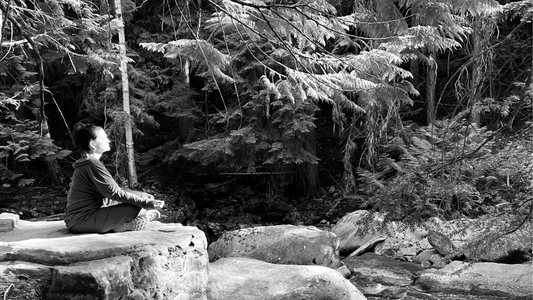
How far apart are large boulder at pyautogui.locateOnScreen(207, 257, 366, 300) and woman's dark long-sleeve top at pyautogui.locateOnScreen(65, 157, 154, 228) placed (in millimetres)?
1759

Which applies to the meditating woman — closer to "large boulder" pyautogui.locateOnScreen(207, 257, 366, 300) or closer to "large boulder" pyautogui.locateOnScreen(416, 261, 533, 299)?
"large boulder" pyautogui.locateOnScreen(207, 257, 366, 300)

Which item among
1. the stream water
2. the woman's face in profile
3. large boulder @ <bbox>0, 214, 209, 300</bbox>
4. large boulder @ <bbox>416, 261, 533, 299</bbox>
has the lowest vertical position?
the stream water

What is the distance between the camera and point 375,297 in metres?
7.80

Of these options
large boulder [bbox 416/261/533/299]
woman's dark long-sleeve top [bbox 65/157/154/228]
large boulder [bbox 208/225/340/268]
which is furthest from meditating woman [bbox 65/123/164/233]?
large boulder [bbox 416/261/533/299]

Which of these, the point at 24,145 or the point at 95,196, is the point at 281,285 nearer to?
the point at 95,196

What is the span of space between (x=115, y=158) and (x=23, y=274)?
10.4 m

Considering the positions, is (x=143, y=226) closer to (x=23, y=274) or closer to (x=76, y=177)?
(x=76, y=177)

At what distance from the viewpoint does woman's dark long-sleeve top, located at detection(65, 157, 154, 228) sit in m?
5.09

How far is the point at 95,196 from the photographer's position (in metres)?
5.29

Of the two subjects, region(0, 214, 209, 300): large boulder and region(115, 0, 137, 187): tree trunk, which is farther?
region(115, 0, 137, 187): tree trunk

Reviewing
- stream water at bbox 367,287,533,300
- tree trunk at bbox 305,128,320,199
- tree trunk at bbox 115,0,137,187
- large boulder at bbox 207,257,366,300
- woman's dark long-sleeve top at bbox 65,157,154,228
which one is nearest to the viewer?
woman's dark long-sleeve top at bbox 65,157,154,228

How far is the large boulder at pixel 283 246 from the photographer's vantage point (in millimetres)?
8359

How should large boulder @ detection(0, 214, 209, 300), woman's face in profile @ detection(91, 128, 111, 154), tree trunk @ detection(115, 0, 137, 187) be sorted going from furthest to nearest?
tree trunk @ detection(115, 0, 137, 187), woman's face in profile @ detection(91, 128, 111, 154), large boulder @ detection(0, 214, 209, 300)

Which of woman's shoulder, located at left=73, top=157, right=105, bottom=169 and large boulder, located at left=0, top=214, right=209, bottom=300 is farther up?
woman's shoulder, located at left=73, top=157, right=105, bottom=169
